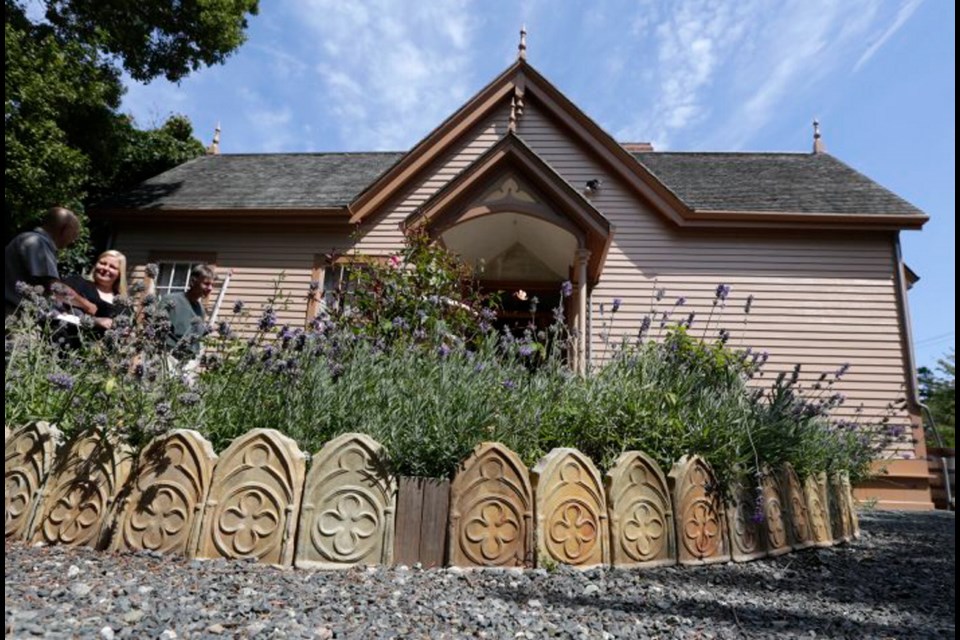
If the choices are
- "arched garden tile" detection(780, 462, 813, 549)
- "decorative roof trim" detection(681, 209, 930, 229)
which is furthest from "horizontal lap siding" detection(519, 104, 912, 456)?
"arched garden tile" detection(780, 462, 813, 549)

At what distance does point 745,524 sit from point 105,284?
4.95 meters

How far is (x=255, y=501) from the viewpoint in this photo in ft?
8.14

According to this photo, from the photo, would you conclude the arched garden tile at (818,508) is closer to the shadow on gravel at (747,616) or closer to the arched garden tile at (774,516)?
the arched garden tile at (774,516)

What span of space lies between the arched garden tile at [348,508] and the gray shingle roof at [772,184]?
27.9 ft

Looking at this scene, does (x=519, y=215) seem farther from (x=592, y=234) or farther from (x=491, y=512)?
(x=491, y=512)

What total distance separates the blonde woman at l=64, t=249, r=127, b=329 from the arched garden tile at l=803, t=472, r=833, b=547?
16.6 feet

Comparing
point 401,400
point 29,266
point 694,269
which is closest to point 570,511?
point 401,400

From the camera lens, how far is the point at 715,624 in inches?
81.9

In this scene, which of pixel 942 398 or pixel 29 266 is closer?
pixel 29 266

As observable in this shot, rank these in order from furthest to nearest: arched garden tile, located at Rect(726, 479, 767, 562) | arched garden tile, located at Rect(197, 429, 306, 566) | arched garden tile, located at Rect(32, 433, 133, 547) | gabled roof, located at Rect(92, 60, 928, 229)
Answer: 1. gabled roof, located at Rect(92, 60, 928, 229)
2. arched garden tile, located at Rect(726, 479, 767, 562)
3. arched garden tile, located at Rect(32, 433, 133, 547)
4. arched garden tile, located at Rect(197, 429, 306, 566)

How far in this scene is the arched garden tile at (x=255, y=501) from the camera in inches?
95.8

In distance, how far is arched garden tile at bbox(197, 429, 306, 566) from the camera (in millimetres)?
2434

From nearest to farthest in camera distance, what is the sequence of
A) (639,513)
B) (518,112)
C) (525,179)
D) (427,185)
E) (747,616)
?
(747,616)
(639,513)
(525,179)
(427,185)
(518,112)

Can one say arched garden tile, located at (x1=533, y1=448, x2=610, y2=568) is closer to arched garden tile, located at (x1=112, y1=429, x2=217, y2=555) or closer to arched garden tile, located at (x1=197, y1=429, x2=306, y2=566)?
arched garden tile, located at (x1=197, y1=429, x2=306, y2=566)
